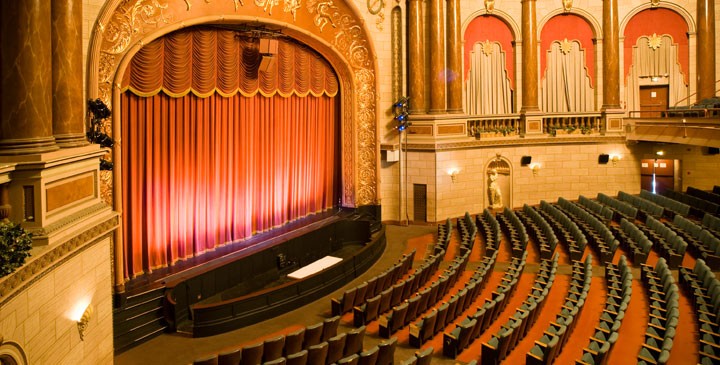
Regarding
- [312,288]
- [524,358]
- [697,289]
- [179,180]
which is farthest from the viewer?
[179,180]

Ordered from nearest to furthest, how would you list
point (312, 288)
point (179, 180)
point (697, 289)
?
1. point (697, 289)
2. point (312, 288)
3. point (179, 180)

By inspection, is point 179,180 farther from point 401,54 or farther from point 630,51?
point 630,51

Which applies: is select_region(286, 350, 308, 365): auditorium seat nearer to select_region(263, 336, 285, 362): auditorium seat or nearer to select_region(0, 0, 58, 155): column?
select_region(263, 336, 285, 362): auditorium seat

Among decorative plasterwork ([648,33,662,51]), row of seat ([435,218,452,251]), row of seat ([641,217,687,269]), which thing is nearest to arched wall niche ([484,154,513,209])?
row of seat ([435,218,452,251])

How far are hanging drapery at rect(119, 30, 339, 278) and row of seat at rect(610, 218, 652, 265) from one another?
653cm

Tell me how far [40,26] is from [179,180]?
17.6ft

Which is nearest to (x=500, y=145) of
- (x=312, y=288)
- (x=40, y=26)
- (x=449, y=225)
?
(x=449, y=225)

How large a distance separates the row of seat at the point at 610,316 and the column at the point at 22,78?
5454 mm

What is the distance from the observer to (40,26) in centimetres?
580

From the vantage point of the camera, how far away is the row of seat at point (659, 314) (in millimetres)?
6027

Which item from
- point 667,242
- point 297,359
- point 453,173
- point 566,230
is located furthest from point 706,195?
point 297,359

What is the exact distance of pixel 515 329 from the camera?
22.6ft

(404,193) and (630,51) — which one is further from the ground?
(630,51)

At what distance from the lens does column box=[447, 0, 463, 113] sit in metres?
15.2
